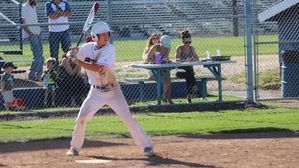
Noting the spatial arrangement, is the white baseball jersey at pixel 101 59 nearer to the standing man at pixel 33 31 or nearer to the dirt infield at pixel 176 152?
the dirt infield at pixel 176 152

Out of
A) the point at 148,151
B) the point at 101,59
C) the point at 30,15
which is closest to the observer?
the point at 101,59

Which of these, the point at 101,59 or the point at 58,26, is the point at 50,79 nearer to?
the point at 58,26

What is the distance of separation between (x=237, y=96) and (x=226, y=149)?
595cm

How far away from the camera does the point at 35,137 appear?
1043 centimetres

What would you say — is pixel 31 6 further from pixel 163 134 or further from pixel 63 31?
pixel 163 134

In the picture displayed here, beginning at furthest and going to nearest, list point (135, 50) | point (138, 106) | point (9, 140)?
point (135, 50), point (138, 106), point (9, 140)

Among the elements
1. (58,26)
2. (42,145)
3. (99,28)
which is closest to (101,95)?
(99,28)

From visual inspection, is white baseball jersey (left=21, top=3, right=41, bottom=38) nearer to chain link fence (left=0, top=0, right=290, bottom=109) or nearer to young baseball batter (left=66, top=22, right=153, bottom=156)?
chain link fence (left=0, top=0, right=290, bottom=109)

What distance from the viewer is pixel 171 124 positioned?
11.6 metres

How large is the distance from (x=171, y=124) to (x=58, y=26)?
160 inches

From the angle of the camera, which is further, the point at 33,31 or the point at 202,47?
the point at 202,47

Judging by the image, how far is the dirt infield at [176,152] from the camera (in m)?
8.10

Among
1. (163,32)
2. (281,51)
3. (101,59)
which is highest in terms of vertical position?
(101,59)

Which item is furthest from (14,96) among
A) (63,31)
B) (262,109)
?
(262,109)
